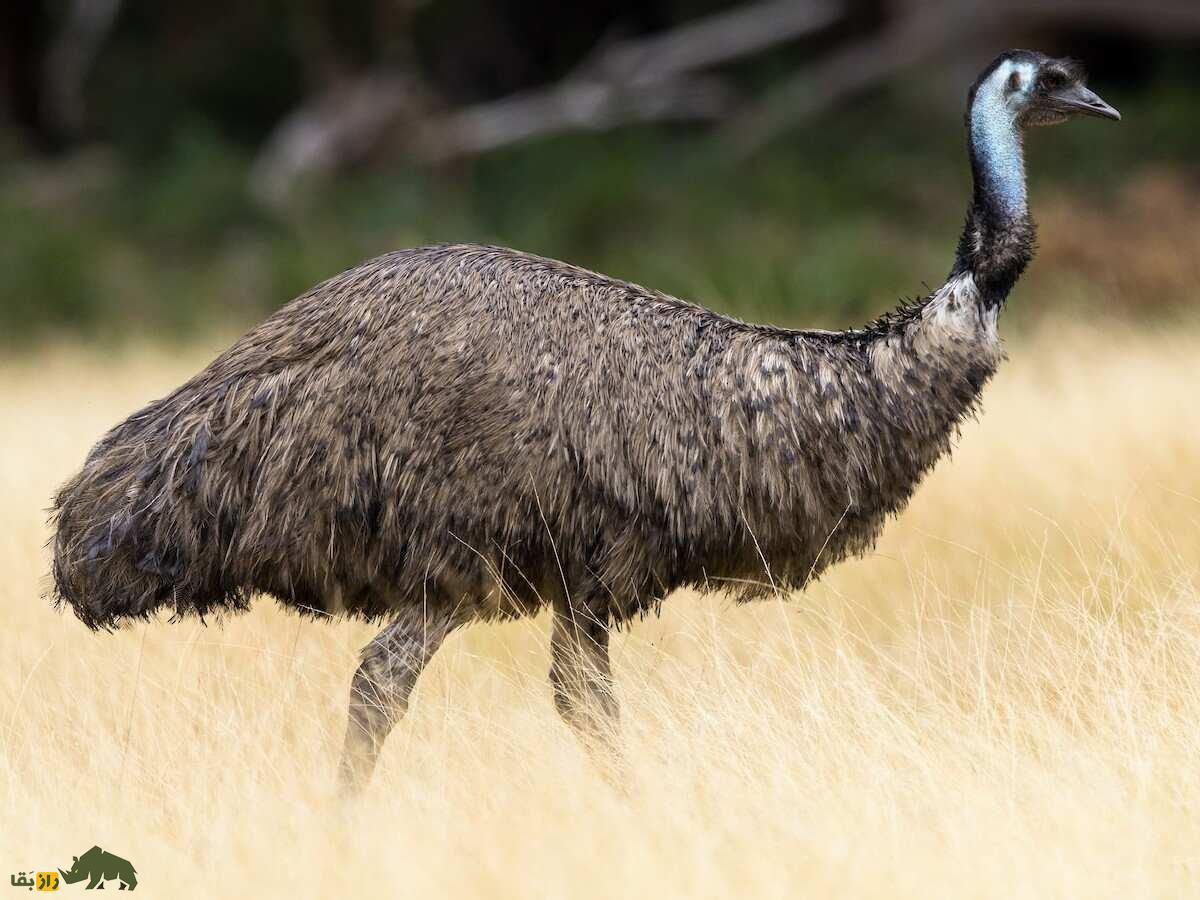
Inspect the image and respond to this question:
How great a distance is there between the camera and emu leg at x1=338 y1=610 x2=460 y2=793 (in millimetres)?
4125

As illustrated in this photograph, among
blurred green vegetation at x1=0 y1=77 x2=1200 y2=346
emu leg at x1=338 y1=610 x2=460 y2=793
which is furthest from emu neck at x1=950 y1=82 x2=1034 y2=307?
blurred green vegetation at x1=0 y1=77 x2=1200 y2=346

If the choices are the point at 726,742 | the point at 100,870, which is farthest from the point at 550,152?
the point at 100,870

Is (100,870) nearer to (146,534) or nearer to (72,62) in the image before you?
(146,534)

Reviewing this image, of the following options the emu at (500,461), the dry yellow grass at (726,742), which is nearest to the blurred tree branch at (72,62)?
the dry yellow grass at (726,742)

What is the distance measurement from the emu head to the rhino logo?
2694 mm

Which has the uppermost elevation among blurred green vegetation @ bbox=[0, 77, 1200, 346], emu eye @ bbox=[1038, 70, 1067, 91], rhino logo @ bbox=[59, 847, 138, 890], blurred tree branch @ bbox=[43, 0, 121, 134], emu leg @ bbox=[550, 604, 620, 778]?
blurred tree branch @ bbox=[43, 0, 121, 134]

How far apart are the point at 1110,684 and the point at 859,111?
12.4 m

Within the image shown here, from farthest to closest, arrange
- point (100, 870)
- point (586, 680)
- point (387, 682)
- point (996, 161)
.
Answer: point (996, 161) < point (586, 680) < point (387, 682) < point (100, 870)

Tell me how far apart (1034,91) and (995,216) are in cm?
40

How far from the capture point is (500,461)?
4.02m

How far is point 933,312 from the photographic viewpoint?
14.3ft

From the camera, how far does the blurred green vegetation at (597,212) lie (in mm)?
12789

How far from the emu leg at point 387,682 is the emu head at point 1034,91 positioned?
73.5 inches

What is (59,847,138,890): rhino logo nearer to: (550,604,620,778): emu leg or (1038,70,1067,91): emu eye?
(550,604,620,778): emu leg
